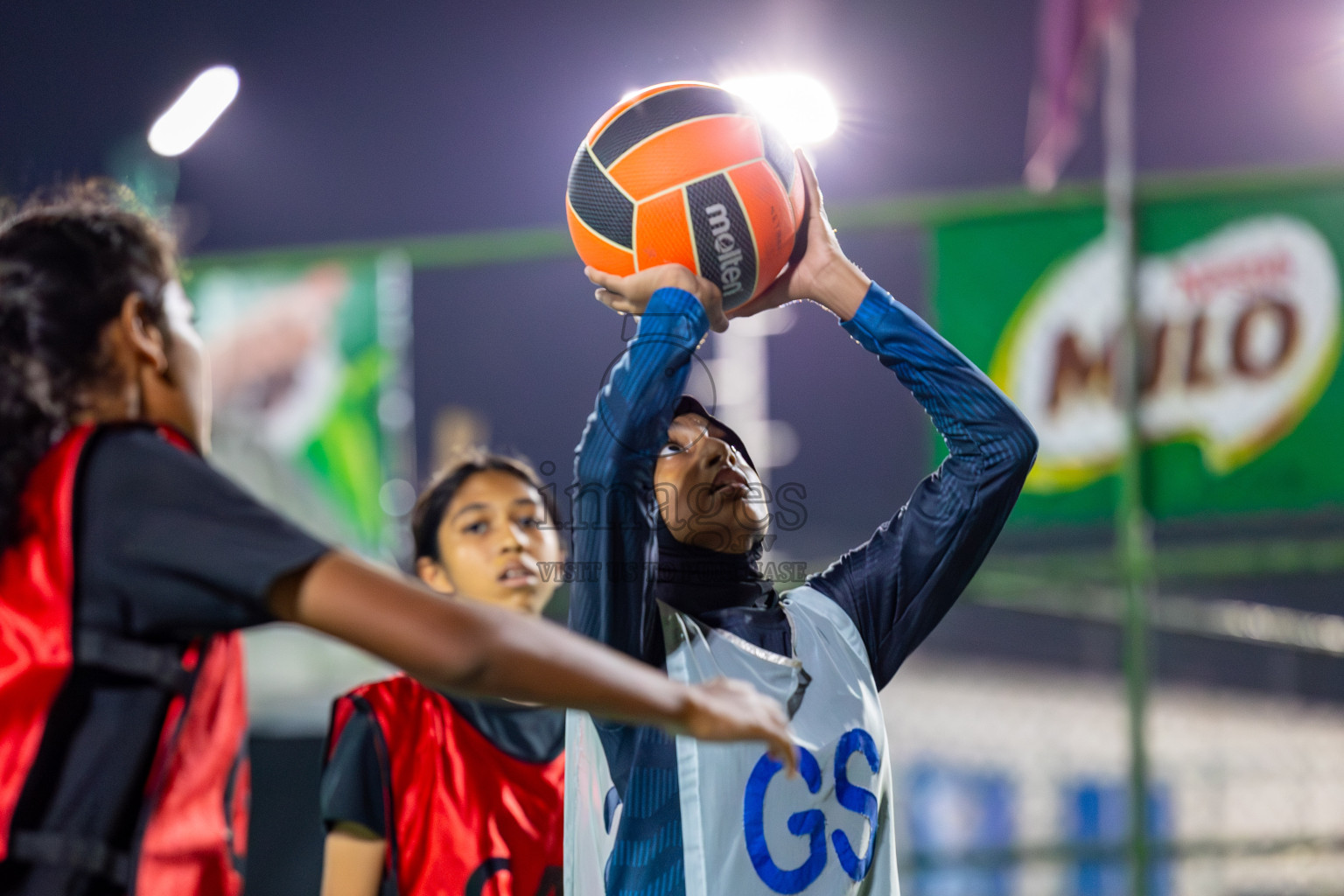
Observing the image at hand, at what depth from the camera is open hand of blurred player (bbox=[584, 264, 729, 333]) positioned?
226cm

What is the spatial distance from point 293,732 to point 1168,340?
333cm

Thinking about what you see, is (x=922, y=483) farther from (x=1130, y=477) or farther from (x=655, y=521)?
(x=1130, y=477)

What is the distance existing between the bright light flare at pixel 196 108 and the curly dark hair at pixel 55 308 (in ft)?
14.2

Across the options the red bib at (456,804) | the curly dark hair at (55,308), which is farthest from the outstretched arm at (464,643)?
the red bib at (456,804)

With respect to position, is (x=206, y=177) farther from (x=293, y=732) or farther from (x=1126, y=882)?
(x=1126, y=882)

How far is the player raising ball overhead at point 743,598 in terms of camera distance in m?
2.09

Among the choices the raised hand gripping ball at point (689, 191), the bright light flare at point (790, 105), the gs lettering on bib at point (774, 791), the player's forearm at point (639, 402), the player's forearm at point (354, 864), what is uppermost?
the bright light flare at point (790, 105)

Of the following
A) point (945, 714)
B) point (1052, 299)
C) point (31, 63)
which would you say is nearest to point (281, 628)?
point (1052, 299)

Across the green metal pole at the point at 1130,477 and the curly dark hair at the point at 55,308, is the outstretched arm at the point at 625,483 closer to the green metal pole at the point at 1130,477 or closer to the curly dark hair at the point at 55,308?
the curly dark hair at the point at 55,308

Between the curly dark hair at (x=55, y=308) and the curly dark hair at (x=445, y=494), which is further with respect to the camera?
the curly dark hair at (x=445, y=494)

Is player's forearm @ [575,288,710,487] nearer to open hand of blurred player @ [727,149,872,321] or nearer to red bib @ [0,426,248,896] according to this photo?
open hand of blurred player @ [727,149,872,321]

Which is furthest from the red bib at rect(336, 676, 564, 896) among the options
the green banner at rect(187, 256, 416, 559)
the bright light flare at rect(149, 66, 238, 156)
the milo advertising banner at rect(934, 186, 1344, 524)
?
the bright light flare at rect(149, 66, 238, 156)

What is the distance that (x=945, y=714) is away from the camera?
12.7 m

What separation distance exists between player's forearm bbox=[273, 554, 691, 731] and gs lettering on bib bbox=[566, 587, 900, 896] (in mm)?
760
